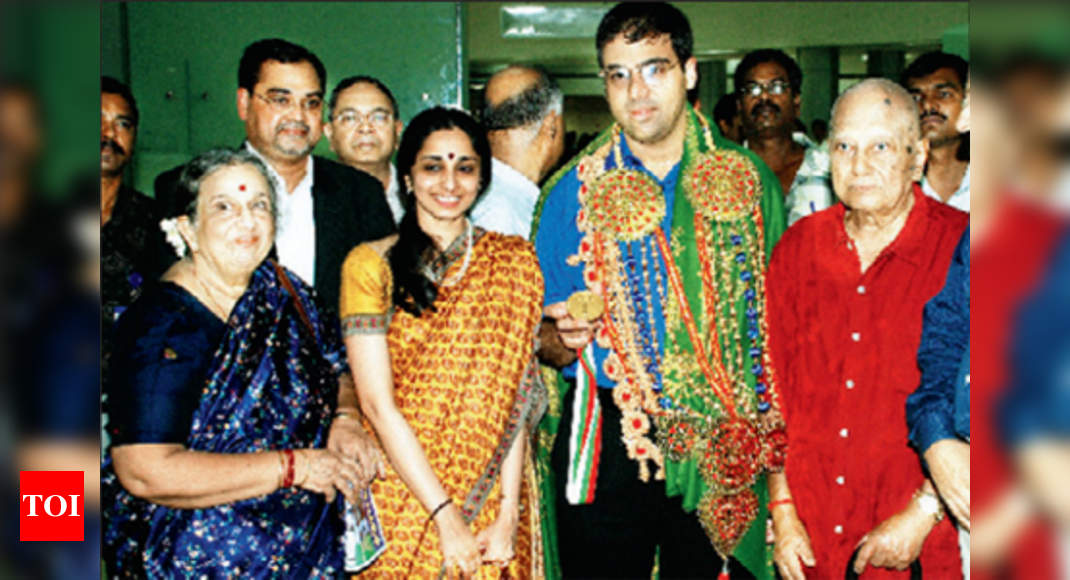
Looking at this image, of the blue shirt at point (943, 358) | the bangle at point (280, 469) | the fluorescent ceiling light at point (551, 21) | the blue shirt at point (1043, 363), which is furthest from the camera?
the fluorescent ceiling light at point (551, 21)

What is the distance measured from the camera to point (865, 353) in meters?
2.06

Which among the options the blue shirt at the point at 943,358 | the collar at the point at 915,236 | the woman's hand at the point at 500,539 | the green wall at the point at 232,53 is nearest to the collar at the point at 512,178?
the woman's hand at the point at 500,539

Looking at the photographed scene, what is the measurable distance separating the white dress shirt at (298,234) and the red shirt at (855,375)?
1.58 metres

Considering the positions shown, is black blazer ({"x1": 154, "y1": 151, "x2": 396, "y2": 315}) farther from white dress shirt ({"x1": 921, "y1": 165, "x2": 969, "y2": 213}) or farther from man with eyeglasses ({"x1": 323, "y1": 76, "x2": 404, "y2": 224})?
white dress shirt ({"x1": 921, "y1": 165, "x2": 969, "y2": 213})

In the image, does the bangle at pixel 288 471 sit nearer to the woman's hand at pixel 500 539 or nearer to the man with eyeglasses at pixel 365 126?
the woman's hand at pixel 500 539

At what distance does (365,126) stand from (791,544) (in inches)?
97.6

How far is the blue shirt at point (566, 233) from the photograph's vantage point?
2447mm

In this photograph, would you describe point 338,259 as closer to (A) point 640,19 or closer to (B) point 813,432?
(A) point 640,19

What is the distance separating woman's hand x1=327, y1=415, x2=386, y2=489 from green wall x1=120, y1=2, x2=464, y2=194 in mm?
3535

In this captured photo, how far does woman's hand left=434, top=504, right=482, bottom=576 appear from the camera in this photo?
84.6 inches

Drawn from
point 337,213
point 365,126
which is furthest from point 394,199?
point 337,213

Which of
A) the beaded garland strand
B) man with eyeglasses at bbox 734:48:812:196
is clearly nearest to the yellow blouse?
the beaded garland strand

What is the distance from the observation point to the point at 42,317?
0.94 meters

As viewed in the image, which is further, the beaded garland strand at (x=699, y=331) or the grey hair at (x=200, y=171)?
the beaded garland strand at (x=699, y=331)
